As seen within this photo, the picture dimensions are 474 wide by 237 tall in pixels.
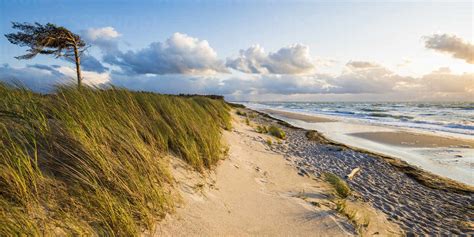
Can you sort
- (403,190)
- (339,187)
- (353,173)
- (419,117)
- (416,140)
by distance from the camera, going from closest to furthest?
(339,187) < (403,190) < (353,173) < (416,140) < (419,117)

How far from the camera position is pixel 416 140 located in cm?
1346

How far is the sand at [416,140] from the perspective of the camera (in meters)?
12.3

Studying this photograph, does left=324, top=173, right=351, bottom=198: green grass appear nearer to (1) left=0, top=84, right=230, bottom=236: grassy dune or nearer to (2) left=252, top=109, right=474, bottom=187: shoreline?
(2) left=252, top=109, right=474, bottom=187: shoreline

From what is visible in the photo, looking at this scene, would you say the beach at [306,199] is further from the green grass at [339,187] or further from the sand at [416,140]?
the sand at [416,140]

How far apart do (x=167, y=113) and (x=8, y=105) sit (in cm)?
283

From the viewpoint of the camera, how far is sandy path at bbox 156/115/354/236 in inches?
115

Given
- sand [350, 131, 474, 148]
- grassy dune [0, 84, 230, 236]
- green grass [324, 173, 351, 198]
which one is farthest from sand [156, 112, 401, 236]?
sand [350, 131, 474, 148]

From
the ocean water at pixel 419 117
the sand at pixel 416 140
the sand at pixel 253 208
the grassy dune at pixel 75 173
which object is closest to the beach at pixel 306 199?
the sand at pixel 253 208

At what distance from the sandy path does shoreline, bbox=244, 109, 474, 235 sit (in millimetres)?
1352

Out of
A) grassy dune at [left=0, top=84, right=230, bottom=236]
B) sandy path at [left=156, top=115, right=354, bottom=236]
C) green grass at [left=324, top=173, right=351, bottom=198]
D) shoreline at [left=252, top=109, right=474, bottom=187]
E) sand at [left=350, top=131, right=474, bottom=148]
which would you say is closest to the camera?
grassy dune at [left=0, top=84, right=230, bottom=236]

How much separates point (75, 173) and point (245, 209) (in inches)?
86.8

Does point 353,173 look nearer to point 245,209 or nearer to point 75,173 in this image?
point 245,209

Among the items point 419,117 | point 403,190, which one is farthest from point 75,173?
point 419,117

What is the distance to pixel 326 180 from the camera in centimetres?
602
